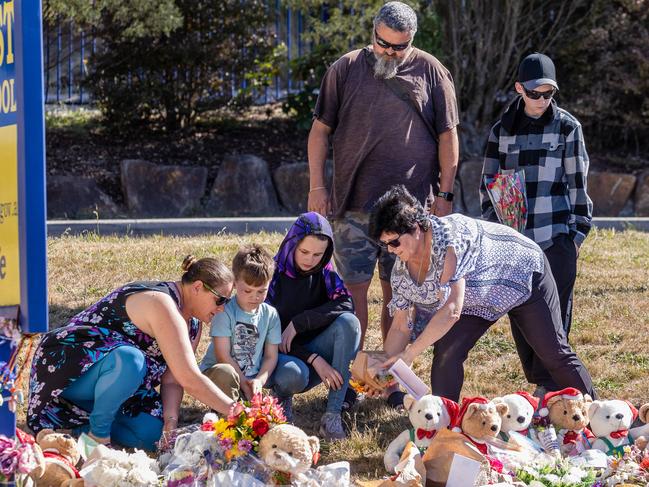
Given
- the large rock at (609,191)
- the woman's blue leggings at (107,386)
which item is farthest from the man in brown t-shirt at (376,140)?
the large rock at (609,191)

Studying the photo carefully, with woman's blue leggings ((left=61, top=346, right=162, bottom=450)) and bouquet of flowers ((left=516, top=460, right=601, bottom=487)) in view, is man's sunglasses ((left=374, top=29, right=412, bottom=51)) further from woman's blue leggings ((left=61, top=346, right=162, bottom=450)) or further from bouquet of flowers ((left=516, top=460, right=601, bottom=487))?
bouquet of flowers ((left=516, top=460, right=601, bottom=487))

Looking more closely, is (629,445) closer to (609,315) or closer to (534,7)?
(609,315)

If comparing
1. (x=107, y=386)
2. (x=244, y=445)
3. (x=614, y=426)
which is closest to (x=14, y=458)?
(x=244, y=445)

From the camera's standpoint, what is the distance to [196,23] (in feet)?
38.1

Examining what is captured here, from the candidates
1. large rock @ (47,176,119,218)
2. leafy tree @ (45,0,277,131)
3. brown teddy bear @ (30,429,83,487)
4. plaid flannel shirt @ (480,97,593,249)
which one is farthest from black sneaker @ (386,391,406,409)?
leafy tree @ (45,0,277,131)

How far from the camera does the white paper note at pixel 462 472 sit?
3611 millimetres

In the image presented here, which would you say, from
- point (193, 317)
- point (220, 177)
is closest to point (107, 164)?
point (220, 177)

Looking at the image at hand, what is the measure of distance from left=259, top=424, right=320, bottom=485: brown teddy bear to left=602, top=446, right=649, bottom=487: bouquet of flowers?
1112 millimetres

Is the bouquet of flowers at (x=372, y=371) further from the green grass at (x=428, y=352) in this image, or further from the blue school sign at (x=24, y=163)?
the blue school sign at (x=24, y=163)

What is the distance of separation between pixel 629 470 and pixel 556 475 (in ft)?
0.86

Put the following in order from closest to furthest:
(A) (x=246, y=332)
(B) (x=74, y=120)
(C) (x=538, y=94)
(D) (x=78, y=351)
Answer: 1. (D) (x=78, y=351)
2. (A) (x=246, y=332)
3. (C) (x=538, y=94)
4. (B) (x=74, y=120)

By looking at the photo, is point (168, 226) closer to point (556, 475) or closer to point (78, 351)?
point (78, 351)

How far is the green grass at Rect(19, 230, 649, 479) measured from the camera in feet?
16.0

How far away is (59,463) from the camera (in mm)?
3488
